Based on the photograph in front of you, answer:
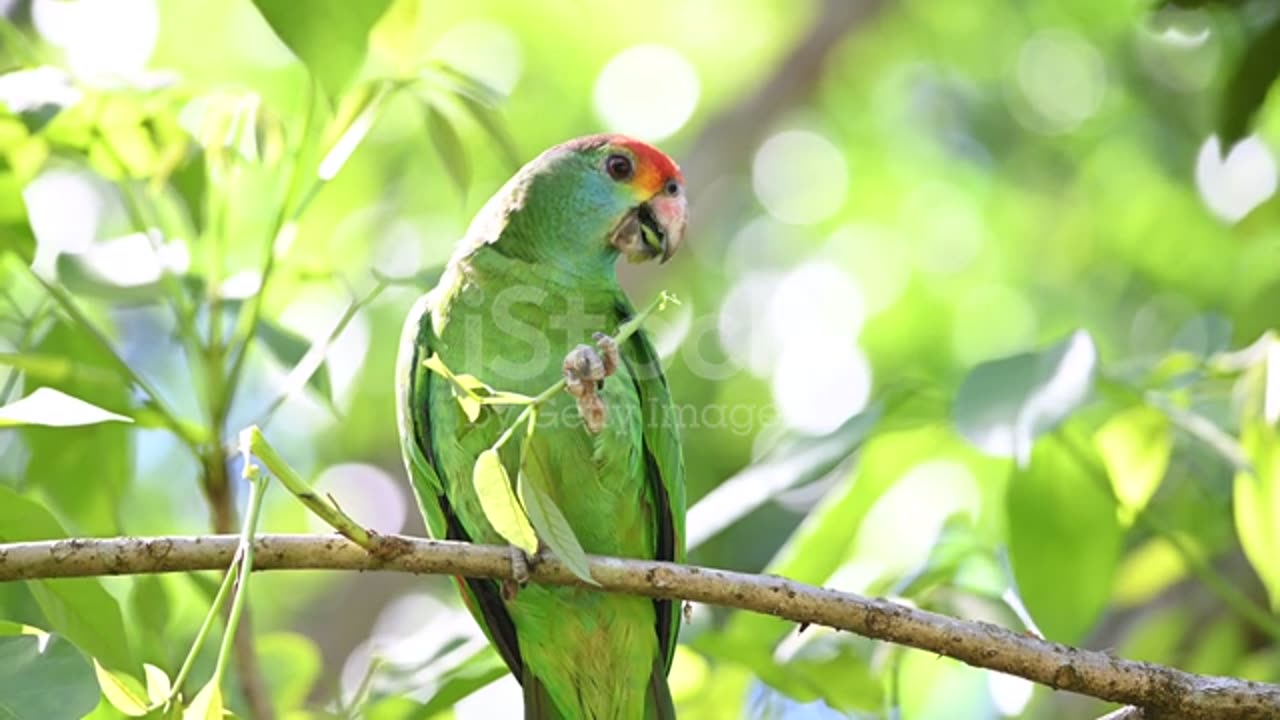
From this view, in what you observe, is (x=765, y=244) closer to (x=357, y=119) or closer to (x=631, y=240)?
(x=631, y=240)

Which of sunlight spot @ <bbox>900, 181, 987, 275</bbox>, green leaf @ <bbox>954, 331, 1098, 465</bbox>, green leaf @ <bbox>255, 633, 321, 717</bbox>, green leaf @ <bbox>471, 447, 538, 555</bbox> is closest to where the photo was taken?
green leaf @ <bbox>471, 447, 538, 555</bbox>

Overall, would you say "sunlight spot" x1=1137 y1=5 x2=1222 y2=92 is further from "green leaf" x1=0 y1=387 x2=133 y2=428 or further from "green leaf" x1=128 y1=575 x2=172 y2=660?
"green leaf" x1=0 y1=387 x2=133 y2=428

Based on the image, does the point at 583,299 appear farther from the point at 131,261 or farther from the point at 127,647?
the point at 127,647

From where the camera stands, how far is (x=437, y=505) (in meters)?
2.94

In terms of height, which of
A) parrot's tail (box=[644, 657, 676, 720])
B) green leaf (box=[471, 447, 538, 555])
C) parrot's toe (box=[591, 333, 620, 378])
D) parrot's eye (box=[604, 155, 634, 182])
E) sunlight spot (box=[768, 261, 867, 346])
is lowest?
parrot's tail (box=[644, 657, 676, 720])

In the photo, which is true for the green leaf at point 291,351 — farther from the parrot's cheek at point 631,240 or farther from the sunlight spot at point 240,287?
the parrot's cheek at point 631,240

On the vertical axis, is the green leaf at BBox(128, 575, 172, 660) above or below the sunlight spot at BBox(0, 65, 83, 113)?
below

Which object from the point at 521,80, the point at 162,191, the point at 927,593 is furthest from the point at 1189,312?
the point at 162,191

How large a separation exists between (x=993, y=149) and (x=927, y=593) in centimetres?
570

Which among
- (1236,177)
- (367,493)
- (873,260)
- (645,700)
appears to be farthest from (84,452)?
(873,260)

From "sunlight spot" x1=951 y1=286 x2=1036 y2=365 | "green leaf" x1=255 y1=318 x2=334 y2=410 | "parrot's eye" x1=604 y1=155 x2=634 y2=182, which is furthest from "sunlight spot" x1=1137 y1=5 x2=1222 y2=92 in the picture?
"green leaf" x1=255 y1=318 x2=334 y2=410

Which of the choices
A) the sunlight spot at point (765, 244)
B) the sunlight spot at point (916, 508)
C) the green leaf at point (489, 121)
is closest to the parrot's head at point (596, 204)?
the green leaf at point (489, 121)

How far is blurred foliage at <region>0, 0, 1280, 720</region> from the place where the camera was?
8.00 feet

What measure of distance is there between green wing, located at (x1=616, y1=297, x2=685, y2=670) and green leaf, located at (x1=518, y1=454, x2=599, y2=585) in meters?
1.05
